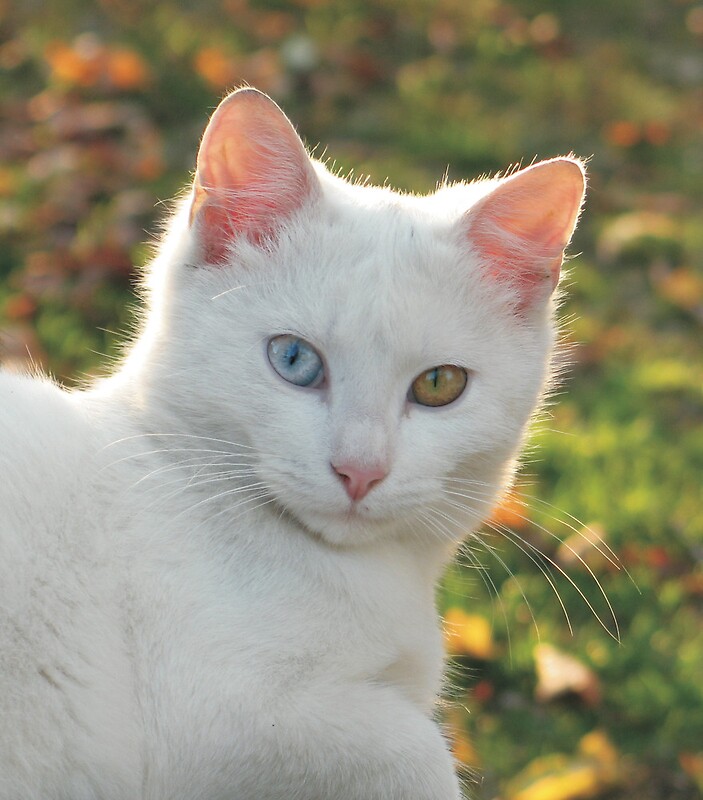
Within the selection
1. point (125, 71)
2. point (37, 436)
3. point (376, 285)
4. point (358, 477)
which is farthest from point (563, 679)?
point (125, 71)

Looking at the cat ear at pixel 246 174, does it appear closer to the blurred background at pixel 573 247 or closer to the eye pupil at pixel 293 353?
the eye pupil at pixel 293 353

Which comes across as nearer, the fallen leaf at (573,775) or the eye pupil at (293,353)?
the eye pupil at (293,353)

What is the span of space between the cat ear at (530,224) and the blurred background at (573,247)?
54 cm

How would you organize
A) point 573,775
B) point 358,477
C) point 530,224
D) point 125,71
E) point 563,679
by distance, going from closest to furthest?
Answer: point 358,477, point 530,224, point 573,775, point 563,679, point 125,71

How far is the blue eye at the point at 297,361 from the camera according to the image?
1.98m

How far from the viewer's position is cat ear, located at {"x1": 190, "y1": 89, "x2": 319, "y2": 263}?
200cm

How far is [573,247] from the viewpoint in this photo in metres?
4.86

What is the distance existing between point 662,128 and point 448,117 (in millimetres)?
1088

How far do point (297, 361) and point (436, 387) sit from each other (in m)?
0.27

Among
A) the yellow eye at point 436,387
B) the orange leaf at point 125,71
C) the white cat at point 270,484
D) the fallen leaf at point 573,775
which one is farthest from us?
the orange leaf at point 125,71

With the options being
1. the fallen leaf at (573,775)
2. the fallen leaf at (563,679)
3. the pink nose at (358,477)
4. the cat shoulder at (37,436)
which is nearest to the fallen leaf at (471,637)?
the fallen leaf at (563,679)

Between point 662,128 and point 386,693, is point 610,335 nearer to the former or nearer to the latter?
point 662,128

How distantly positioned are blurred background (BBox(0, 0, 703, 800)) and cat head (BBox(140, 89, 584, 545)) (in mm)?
361

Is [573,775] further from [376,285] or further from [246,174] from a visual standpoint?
[246,174]
